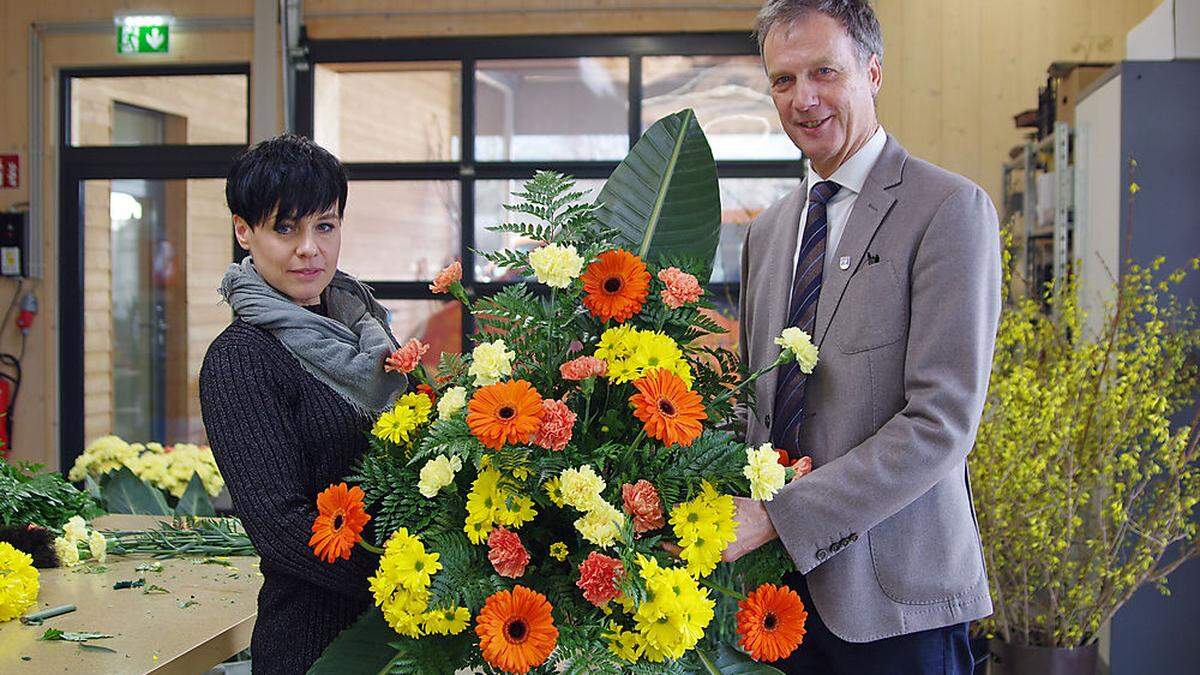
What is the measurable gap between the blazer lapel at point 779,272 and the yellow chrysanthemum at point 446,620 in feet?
1.97

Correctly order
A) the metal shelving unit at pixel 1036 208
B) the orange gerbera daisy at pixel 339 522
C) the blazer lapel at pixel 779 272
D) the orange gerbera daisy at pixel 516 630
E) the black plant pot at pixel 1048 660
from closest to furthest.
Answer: the orange gerbera daisy at pixel 516 630 → the orange gerbera daisy at pixel 339 522 → the blazer lapel at pixel 779 272 → the black plant pot at pixel 1048 660 → the metal shelving unit at pixel 1036 208

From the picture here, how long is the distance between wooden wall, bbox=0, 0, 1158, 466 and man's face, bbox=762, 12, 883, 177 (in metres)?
4.31

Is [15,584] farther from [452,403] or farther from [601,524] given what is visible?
[601,524]

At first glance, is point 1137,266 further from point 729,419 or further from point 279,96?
point 279,96

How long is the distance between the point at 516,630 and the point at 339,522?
25 cm

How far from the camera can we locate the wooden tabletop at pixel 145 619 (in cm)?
155

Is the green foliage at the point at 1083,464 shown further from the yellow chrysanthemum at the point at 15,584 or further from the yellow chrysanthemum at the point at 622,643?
the yellow chrysanthemum at the point at 15,584

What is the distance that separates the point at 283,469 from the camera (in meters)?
1.50

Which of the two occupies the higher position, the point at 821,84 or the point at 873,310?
the point at 821,84

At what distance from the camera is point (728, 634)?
56.4 inches

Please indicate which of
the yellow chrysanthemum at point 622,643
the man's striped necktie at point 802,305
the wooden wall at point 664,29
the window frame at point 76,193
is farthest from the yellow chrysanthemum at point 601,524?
the window frame at point 76,193

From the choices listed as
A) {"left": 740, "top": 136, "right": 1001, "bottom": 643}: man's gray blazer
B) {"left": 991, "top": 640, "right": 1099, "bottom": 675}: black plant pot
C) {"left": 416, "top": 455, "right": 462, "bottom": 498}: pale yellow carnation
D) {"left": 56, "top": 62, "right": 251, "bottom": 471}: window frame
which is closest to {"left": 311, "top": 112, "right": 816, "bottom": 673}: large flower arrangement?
{"left": 416, "top": 455, "right": 462, "bottom": 498}: pale yellow carnation

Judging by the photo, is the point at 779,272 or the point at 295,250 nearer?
the point at 295,250

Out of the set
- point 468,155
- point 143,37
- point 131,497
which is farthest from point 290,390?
point 143,37
